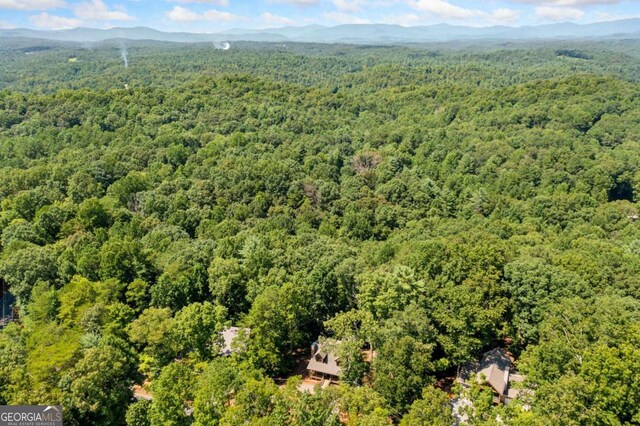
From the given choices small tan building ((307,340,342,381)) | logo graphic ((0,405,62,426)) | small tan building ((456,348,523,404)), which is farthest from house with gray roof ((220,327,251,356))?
small tan building ((456,348,523,404))

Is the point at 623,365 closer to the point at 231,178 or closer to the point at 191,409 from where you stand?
the point at 191,409

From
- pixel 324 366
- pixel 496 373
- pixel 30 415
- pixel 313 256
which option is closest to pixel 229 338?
pixel 324 366

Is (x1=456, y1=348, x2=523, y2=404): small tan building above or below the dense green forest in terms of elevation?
below

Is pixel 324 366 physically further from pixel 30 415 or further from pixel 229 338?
pixel 30 415

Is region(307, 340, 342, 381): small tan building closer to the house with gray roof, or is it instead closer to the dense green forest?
the dense green forest

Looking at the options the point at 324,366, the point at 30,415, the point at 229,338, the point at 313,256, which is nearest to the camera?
the point at 30,415
